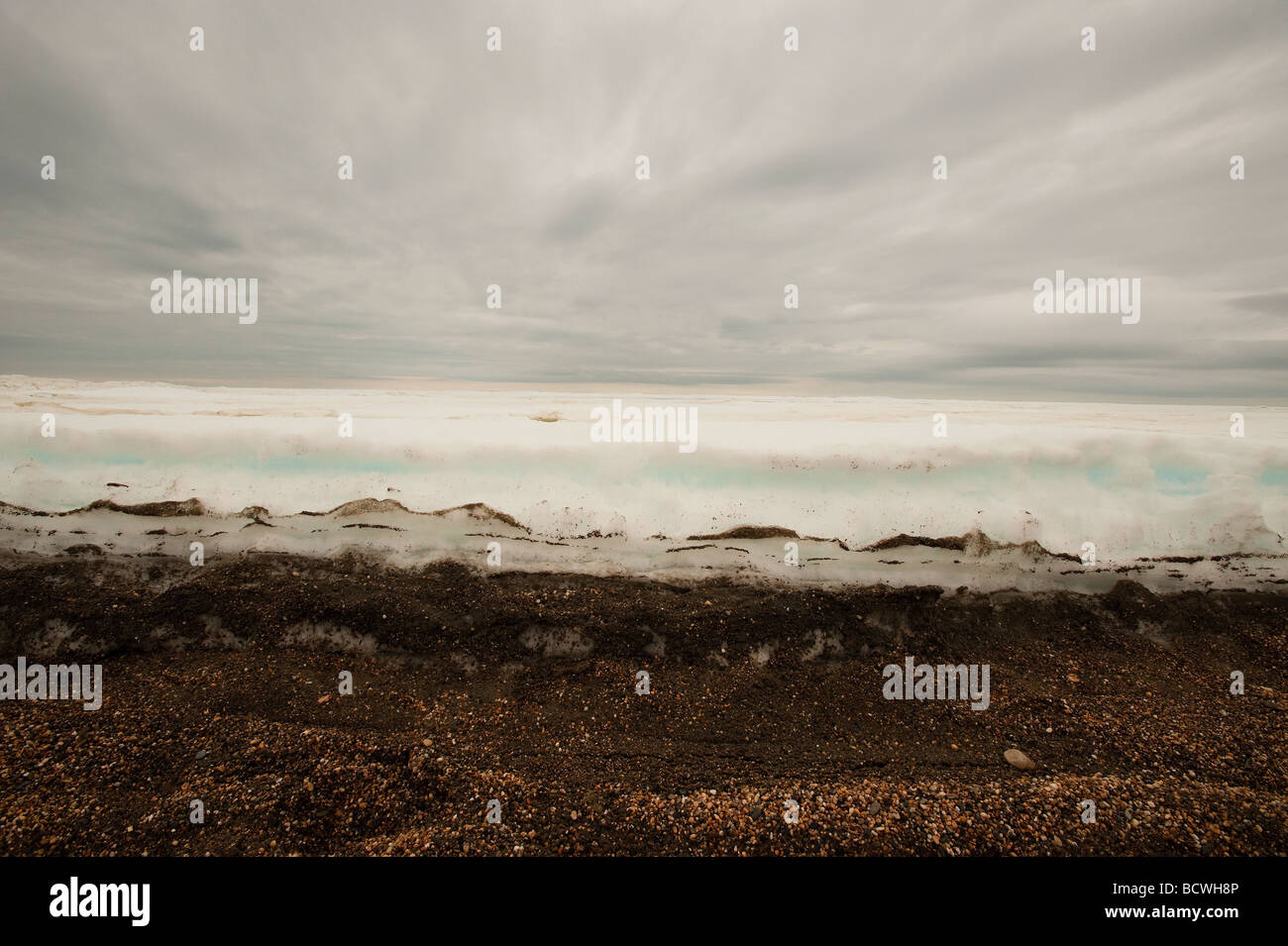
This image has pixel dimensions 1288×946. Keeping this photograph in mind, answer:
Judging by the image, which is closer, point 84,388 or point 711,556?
point 711,556

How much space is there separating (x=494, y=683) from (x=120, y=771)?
3.67 metres

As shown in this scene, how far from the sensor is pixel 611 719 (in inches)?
226

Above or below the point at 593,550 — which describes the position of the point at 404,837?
below

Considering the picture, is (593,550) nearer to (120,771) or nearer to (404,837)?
(404,837)

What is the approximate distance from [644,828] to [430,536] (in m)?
5.93

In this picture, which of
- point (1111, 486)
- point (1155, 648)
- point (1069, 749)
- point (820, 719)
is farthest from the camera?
point (1111, 486)

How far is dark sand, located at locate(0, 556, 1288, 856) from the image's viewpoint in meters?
4.30

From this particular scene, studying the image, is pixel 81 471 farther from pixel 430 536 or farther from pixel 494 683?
→ pixel 494 683

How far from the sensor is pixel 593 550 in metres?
8.18

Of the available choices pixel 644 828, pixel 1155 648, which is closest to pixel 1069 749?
pixel 1155 648

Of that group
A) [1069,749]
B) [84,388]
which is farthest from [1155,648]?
[84,388]

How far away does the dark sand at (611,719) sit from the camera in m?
4.30
